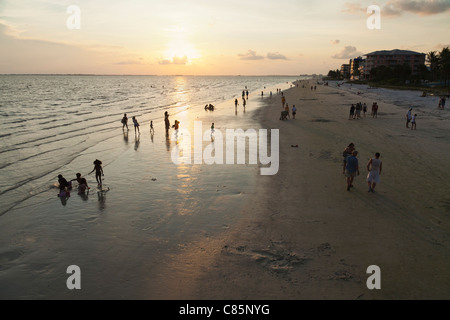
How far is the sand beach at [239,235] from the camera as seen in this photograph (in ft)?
22.1

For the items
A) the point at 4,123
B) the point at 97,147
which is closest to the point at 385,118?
the point at 97,147

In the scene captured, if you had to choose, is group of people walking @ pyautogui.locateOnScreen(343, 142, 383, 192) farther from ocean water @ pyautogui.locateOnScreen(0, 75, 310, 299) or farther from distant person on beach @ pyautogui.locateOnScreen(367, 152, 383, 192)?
ocean water @ pyautogui.locateOnScreen(0, 75, 310, 299)

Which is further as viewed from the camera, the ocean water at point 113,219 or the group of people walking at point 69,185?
the group of people walking at point 69,185

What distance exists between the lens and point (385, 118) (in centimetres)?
3089

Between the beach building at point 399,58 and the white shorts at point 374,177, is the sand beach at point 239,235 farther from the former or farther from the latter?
the beach building at point 399,58

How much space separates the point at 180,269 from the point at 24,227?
6.49 meters

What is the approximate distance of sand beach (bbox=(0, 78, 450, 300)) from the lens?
675cm

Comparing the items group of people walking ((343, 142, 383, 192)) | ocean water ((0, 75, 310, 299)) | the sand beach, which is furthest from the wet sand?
ocean water ((0, 75, 310, 299))

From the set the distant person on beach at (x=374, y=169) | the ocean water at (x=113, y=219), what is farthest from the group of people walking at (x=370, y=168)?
the ocean water at (x=113, y=219)

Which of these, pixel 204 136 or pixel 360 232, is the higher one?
pixel 204 136

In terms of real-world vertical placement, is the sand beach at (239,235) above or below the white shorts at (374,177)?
below

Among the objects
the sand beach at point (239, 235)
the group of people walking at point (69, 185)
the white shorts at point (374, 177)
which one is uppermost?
the white shorts at point (374, 177)

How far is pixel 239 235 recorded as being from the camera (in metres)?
8.95

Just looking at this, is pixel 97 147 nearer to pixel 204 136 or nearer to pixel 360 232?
pixel 204 136
